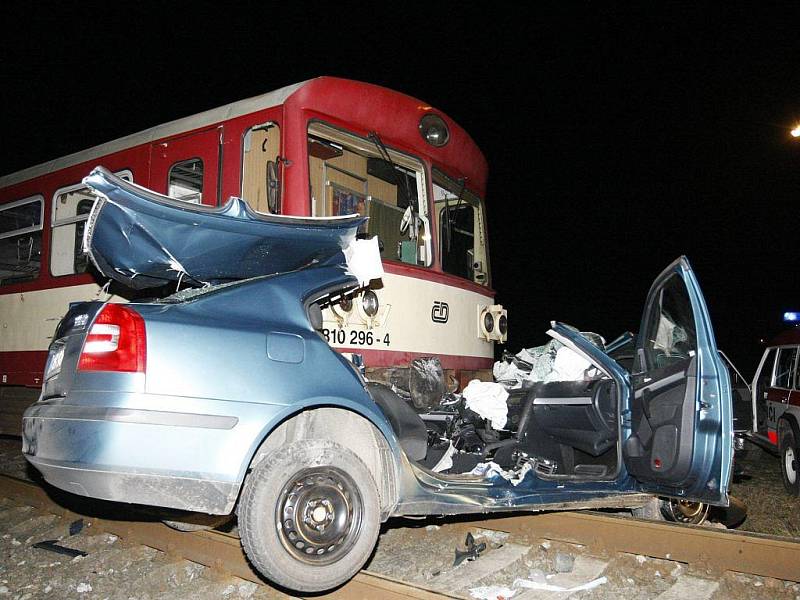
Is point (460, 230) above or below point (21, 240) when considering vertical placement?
below

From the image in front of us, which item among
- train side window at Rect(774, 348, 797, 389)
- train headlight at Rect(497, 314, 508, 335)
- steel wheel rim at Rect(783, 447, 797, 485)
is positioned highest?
train headlight at Rect(497, 314, 508, 335)

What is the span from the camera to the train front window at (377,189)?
5.50 m

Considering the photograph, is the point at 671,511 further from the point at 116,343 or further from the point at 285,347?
the point at 116,343

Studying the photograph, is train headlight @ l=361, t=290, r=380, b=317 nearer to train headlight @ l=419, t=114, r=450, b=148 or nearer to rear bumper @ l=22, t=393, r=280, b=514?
train headlight @ l=419, t=114, r=450, b=148

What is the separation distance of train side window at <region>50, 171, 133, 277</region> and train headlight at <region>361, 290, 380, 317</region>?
3.51 metres

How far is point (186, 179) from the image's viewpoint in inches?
244

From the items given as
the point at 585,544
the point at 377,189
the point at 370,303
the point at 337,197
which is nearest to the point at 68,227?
the point at 337,197

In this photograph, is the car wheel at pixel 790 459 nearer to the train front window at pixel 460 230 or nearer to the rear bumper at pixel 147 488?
the train front window at pixel 460 230

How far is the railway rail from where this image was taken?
3.50 m

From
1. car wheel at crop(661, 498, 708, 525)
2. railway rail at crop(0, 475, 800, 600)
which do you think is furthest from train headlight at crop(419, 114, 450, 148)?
car wheel at crop(661, 498, 708, 525)

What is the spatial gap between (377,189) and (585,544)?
356 centimetres

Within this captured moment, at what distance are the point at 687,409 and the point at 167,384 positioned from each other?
9.05 feet

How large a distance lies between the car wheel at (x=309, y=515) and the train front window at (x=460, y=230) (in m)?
3.24

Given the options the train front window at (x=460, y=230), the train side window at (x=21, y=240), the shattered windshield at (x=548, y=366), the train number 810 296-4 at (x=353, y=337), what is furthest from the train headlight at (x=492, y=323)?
the train side window at (x=21, y=240)
